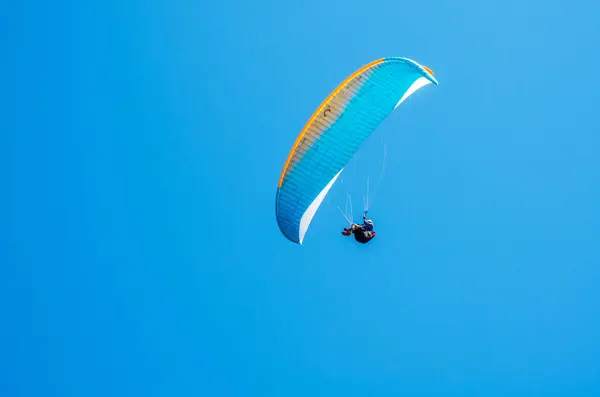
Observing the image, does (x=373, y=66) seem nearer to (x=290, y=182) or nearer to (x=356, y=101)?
(x=356, y=101)

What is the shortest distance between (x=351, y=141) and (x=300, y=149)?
47.8 inches

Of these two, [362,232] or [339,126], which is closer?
[339,126]

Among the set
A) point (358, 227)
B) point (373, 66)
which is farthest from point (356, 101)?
point (358, 227)

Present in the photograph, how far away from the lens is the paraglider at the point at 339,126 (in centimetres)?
1182

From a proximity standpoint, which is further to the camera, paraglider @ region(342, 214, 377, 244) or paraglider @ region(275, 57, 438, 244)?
paraglider @ region(342, 214, 377, 244)

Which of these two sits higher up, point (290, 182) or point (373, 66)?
point (373, 66)

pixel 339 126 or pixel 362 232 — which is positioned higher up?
pixel 362 232

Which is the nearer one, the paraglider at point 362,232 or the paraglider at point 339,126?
the paraglider at point 339,126

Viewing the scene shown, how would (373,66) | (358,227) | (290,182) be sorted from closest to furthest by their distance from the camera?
(373,66), (290,182), (358,227)

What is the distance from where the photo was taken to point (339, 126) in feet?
40.2

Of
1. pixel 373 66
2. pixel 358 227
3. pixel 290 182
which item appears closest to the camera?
pixel 373 66

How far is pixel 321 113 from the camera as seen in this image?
38.8ft

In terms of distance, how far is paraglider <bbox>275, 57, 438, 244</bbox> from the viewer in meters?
11.8

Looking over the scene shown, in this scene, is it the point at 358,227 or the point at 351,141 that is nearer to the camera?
the point at 351,141
